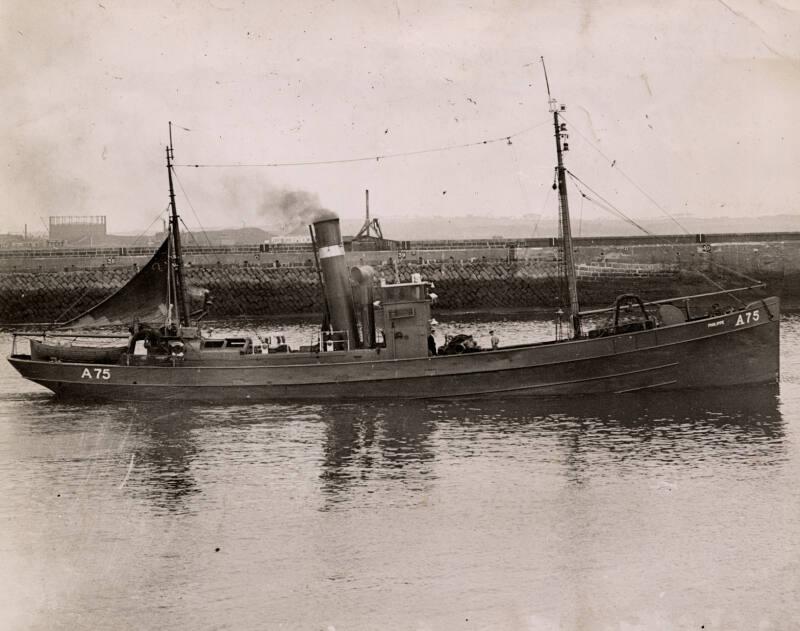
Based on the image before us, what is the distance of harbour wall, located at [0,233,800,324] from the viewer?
5788cm

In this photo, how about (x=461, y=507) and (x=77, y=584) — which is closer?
(x=77, y=584)

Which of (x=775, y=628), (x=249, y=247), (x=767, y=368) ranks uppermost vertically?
(x=249, y=247)

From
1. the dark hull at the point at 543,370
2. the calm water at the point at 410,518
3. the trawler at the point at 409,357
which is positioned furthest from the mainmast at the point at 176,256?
the calm water at the point at 410,518

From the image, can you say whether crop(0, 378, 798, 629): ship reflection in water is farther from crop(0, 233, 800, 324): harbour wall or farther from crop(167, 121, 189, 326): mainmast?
crop(0, 233, 800, 324): harbour wall

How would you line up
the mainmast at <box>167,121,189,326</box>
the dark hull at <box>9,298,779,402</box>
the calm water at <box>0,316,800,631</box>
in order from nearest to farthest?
1. the calm water at <box>0,316,800,631</box>
2. the dark hull at <box>9,298,779,402</box>
3. the mainmast at <box>167,121,189,326</box>

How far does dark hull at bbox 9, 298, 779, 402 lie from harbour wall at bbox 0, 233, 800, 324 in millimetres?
25909

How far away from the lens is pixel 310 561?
16000 mm

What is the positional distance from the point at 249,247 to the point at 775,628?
5588 centimetres

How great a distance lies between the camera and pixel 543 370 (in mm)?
28953

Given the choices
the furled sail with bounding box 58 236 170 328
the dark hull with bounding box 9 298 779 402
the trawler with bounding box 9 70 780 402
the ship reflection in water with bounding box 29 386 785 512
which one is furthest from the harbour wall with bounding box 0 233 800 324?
the ship reflection in water with bounding box 29 386 785 512

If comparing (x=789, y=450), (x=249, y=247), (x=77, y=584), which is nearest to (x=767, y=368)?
(x=789, y=450)

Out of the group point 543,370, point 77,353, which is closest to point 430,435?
point 543,370

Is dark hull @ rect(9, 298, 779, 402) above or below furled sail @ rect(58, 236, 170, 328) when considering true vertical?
below

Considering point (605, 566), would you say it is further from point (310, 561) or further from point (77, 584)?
point (77, 584)
